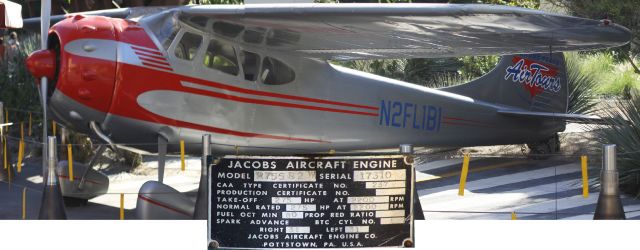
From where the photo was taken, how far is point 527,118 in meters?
14.3

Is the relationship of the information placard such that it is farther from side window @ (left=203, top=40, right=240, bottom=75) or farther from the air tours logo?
the air tours logo

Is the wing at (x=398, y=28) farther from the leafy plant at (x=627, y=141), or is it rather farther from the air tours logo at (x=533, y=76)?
the air tours logo at (x=533, y=76)

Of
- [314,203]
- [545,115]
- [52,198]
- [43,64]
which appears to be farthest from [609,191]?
[545,115]

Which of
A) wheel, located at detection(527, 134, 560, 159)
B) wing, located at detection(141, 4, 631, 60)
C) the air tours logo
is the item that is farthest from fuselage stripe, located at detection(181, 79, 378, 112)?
wheel, located at detection(527, 134, 560, 159)

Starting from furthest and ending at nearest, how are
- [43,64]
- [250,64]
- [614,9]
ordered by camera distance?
[614,9] → [250,64] → [43,64]

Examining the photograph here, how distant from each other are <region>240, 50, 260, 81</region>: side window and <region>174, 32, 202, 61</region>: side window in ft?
2.17

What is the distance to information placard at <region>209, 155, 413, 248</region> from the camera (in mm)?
5742

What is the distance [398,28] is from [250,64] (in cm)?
188

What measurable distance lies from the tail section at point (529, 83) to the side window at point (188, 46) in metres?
4.97

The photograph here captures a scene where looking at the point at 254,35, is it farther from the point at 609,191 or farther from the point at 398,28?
the point at 609,191

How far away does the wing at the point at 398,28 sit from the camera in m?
9.84

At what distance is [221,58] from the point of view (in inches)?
455

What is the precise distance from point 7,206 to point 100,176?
114 centimetres

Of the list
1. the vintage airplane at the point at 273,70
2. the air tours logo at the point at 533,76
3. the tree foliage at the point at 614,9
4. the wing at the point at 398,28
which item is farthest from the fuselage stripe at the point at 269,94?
the tree foliage at the point at 614,9
